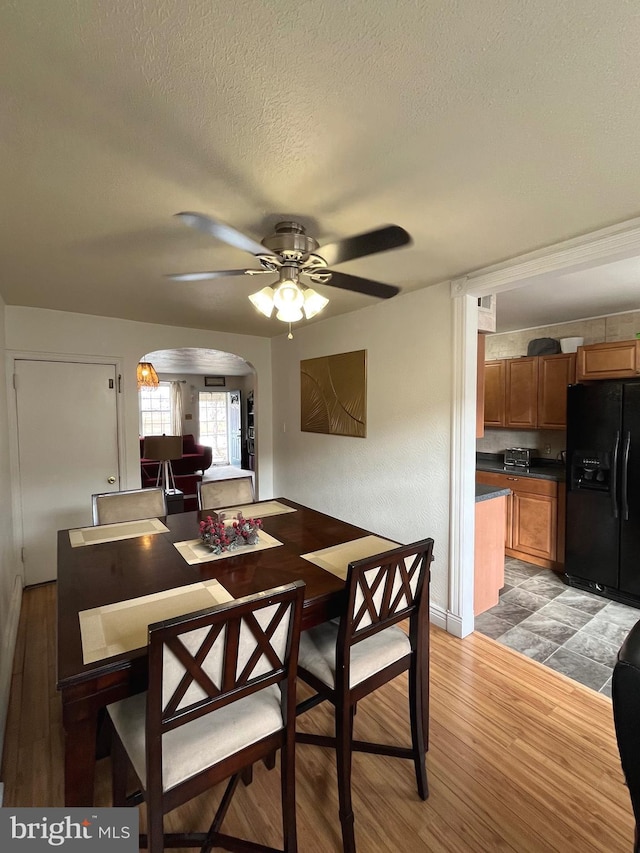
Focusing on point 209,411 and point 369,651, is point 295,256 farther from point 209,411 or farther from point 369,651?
point 209,411

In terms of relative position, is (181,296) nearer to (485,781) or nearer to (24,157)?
(24,157)

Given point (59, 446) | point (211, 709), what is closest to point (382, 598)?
point (211, 709)

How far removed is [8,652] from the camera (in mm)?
2225

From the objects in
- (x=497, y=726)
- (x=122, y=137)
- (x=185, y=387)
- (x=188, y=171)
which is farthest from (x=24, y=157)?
(x=185, y=387)

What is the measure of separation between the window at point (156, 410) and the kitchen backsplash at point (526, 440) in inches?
299

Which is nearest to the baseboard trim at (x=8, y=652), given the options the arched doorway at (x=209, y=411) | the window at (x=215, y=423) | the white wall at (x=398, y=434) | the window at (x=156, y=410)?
the white wall at (x=398, y=434)

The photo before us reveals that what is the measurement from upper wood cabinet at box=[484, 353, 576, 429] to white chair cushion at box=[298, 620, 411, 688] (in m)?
3.06

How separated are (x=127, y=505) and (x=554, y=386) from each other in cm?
392

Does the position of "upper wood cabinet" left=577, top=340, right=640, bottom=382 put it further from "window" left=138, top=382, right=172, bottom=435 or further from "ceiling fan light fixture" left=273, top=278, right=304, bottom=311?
"window" left=138, top=382, right=172, bottom=435

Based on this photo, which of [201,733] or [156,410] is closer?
[201,733]

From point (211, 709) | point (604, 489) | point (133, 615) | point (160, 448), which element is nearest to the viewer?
point (211, 709)

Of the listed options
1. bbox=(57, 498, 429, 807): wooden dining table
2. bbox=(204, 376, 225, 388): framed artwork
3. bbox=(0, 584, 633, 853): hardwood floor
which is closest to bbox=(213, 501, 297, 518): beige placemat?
bbox=(57, 498, 429, 807): wooden dining table

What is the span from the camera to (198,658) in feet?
3.36

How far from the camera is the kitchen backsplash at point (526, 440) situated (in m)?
4.15
